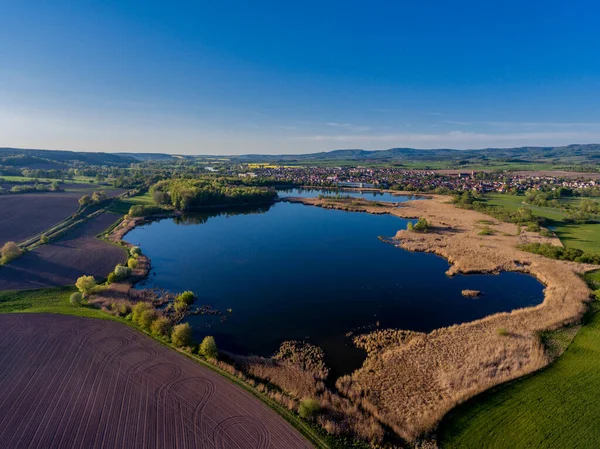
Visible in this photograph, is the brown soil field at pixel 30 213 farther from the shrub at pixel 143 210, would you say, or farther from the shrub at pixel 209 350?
the shrub at pixel 209 350

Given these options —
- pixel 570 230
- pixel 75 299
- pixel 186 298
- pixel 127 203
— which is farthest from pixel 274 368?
pixel 127 203

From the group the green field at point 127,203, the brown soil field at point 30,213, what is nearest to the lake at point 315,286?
the brown soil field at point 30,213

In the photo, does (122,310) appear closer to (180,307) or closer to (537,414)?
(180,307)

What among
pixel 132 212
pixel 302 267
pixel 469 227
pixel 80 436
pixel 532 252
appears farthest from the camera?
pixel 132 212

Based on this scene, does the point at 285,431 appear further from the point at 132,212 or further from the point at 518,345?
the point at 132,212

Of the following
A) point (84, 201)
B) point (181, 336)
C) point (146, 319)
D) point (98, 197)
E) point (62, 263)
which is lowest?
point (181, 336)

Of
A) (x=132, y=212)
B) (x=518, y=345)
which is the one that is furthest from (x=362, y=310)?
(x=132, y=212)

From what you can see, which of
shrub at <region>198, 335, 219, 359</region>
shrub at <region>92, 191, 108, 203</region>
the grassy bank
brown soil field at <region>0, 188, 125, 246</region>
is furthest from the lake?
shrub at <region>92, 191, 108, 203</region>
